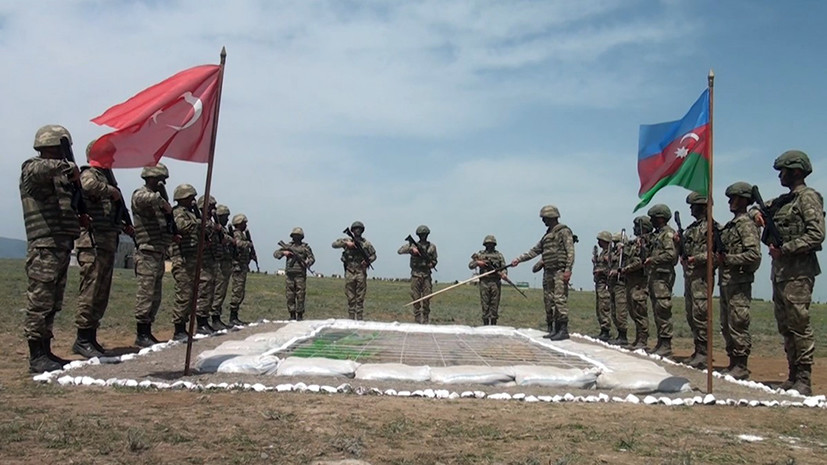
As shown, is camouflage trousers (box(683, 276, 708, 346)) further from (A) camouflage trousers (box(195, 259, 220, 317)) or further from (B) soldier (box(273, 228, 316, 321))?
→ (B) soldier (box(273, 228, 316, 321))

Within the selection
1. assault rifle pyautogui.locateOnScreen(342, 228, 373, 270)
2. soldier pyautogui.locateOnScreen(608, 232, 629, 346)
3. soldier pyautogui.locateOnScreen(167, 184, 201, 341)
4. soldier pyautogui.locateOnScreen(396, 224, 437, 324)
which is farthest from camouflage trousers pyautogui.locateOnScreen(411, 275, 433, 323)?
soldier pyautogui.locateOnScreen(167, 184, 201, 341)

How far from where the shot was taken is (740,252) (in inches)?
316

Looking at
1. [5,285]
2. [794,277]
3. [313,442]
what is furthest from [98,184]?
[5,285]

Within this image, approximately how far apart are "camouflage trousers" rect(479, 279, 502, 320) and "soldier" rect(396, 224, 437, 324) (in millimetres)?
1269

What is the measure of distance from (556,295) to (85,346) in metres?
7.45

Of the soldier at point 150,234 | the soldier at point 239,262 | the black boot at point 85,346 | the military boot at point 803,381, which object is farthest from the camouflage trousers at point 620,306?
the black boot at point 85,346

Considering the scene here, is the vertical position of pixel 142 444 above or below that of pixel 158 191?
below

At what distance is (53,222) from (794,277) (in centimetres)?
800

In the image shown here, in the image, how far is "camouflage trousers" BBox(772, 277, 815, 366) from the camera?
22.3ft

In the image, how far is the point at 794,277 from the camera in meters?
6.93

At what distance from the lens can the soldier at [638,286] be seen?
10719mm

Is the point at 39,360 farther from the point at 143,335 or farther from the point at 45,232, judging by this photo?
the point at 143,335

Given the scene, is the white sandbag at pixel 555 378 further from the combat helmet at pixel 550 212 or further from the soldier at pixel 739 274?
the combat helmet at pixel 550 212

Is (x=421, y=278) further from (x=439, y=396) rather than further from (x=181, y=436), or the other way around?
(x=181, y=436)
